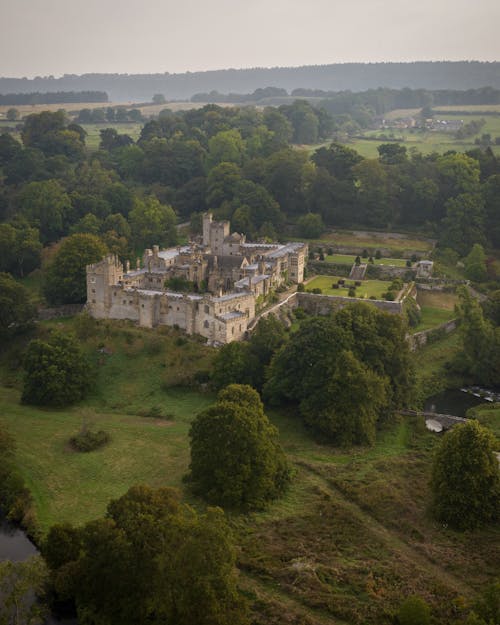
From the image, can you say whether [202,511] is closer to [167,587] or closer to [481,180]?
[167,587]

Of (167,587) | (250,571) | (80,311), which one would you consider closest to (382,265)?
(80,311)

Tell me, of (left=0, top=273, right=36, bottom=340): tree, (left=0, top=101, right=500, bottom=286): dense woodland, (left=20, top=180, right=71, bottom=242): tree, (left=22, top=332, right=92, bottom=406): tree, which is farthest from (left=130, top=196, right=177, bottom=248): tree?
(left=22, top=332, right=92, bottom=406): tree

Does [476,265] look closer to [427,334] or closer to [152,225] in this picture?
[427,334]

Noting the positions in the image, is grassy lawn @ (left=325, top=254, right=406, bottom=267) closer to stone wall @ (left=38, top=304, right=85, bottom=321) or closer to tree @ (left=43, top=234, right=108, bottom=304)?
tree @ (left=43, top=234, right=108, bottom=304)

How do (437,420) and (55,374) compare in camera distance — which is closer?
(437,420)

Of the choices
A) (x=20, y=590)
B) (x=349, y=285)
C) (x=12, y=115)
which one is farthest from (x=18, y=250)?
(x=12, y=115)

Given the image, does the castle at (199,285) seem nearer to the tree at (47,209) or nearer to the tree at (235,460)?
the tree at (235,460)

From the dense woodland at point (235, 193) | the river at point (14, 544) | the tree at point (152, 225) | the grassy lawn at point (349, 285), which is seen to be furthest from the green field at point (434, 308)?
the river at point (14, 544)
